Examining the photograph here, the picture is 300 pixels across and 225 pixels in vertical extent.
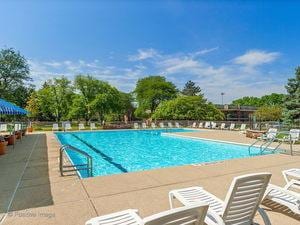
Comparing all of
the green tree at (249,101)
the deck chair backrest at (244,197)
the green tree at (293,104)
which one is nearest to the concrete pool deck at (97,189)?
the deck chair backrest at (244,197)

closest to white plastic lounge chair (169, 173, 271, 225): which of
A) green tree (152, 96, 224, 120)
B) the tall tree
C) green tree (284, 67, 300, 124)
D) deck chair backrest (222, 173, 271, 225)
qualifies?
deck chair backrest (222, 173, 271, 225)

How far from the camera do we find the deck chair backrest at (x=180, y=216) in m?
1.73

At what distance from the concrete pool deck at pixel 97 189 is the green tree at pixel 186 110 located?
2601 cm

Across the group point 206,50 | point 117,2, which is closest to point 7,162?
point 117,2

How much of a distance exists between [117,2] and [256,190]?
11.5 metres

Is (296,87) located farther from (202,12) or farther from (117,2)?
(117,2)

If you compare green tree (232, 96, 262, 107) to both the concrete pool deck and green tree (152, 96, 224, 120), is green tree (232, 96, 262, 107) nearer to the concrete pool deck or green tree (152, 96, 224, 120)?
green tree (152, 96, 224, 120)

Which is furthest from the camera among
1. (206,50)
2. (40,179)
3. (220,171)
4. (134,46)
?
(206,50)

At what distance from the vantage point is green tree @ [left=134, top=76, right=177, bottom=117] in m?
44.8

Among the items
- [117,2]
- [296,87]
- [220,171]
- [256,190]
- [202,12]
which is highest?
[202,12]

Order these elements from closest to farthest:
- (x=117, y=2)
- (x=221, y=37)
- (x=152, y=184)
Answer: (x=152, y=184), (x=117, y=2), (x=221, y=37)

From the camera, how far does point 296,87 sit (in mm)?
24000

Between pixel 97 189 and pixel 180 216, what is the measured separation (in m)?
3.36

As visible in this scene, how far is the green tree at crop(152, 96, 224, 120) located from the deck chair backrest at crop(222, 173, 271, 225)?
100 feet
